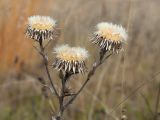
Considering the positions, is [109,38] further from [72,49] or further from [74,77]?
[74,77]

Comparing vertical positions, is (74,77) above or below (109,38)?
below

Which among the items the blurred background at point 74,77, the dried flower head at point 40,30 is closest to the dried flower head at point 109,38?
the dried flower head at point 40,30

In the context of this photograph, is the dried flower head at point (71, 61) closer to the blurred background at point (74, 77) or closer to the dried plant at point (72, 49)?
the dried plant at point (72, 49)

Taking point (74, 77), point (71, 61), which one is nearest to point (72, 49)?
point (71, 61)

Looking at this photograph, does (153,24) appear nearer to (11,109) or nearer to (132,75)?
(132,75)

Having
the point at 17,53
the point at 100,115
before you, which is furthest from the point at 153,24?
the point at 100,115

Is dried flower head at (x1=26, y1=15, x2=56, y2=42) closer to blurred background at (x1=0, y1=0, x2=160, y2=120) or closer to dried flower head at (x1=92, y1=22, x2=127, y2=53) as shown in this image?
dried flower head at (x1=92, y1=22, x2=127, y2=53)
